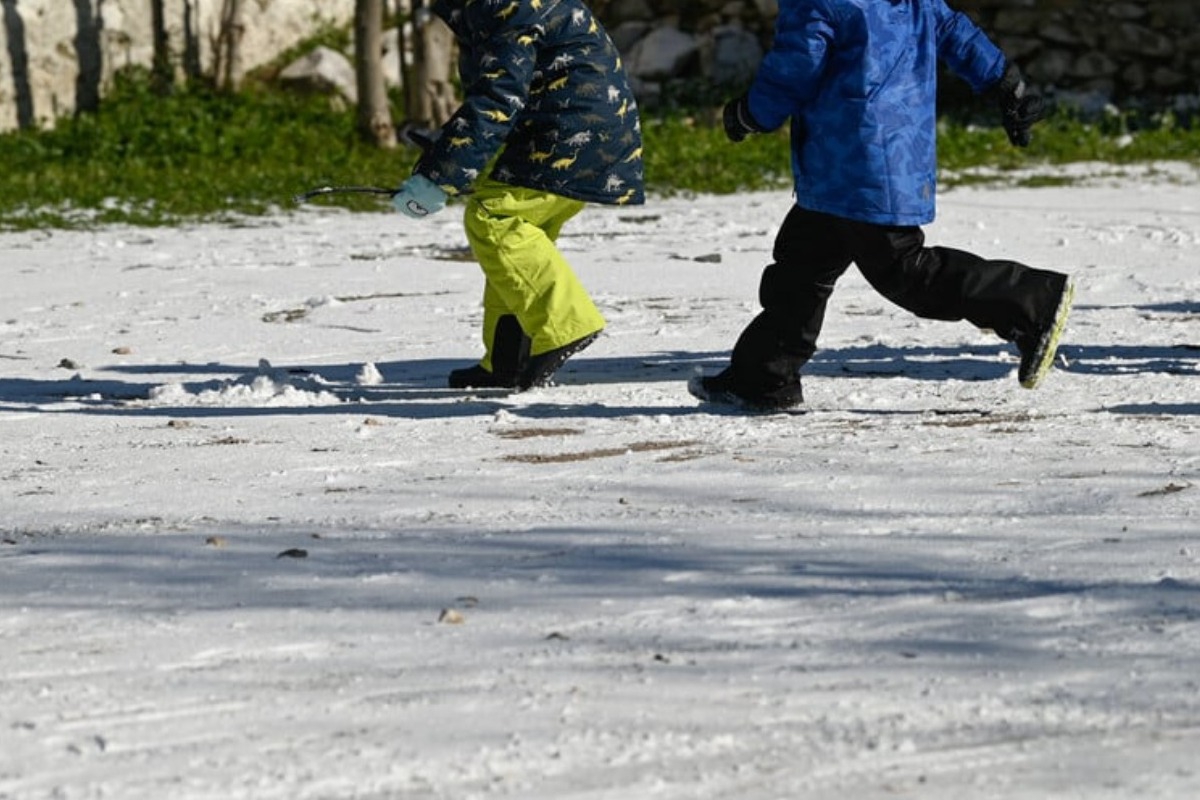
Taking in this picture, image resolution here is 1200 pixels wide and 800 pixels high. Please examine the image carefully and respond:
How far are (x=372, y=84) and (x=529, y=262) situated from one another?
10.7 metres

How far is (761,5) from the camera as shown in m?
20.3

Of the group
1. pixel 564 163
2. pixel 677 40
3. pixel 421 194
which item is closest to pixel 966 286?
pixel 564 163

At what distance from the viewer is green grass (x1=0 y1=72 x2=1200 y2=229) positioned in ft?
45.6

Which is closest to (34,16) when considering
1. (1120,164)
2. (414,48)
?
(414,48)

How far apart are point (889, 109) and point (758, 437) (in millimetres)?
899

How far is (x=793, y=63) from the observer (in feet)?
18.5

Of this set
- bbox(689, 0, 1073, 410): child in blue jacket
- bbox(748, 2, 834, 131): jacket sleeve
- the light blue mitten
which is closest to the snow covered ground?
bbox(689, 0, 1073, 410): child in blue jacket

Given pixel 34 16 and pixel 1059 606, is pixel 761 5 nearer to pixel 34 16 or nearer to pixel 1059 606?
pixel 34 16

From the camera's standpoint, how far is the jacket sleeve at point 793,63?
562 cm

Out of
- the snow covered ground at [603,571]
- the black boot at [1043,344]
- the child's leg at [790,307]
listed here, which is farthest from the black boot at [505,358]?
the black boot at [1043,344]

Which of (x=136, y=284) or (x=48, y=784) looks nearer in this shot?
(x=48, y=784)

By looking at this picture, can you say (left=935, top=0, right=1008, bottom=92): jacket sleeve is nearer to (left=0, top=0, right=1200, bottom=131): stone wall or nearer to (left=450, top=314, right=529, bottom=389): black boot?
(left=450, top=314, right=529, bottom=389): black boot

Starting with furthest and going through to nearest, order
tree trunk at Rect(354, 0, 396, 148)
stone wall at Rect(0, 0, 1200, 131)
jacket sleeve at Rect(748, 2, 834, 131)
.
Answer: stone wall at Rect(0, 0, 1200, 131), tree trunk at Rect(354, 0, 396, 148), jacket sleeve at Rect(748, 2, 834, 131)

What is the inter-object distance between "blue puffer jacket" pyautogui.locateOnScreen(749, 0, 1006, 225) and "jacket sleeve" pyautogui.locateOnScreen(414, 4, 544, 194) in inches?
29.1
